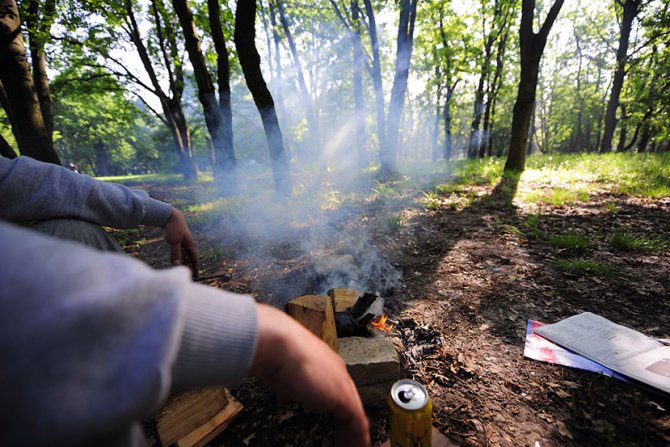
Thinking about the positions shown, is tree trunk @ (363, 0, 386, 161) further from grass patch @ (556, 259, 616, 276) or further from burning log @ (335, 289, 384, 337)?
burning log @ (335, 289, 384, 337)

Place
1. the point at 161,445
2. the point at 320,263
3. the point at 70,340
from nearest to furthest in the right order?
the point at 70,340 < the point at 161,445 < the point at 320,263

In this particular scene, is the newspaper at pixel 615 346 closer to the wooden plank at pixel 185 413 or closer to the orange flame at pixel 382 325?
the orange flame at pixel 382 325

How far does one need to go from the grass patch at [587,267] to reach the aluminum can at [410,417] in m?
3.19

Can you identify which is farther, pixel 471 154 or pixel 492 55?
pixel 471 154

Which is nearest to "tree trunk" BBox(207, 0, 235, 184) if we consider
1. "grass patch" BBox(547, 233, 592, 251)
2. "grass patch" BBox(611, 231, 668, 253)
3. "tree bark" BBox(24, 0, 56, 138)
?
"tree bark" BBox(24, 0, 56, 138)

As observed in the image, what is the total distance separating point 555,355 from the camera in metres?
2.17

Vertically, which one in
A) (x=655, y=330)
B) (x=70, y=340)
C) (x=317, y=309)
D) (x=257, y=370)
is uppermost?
A: (x=70, y=340)

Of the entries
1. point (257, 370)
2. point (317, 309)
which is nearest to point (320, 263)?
point (317, 309)

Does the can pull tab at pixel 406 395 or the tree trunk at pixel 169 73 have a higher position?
the tree trunk at pixel 169 73

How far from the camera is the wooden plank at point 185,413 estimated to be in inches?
63.4

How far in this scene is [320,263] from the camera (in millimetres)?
3961

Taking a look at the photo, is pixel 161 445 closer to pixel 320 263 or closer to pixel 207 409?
pixel 207 409

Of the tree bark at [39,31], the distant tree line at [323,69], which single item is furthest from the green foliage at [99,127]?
the tree bark at [39,31]

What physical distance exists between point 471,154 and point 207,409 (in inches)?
952
